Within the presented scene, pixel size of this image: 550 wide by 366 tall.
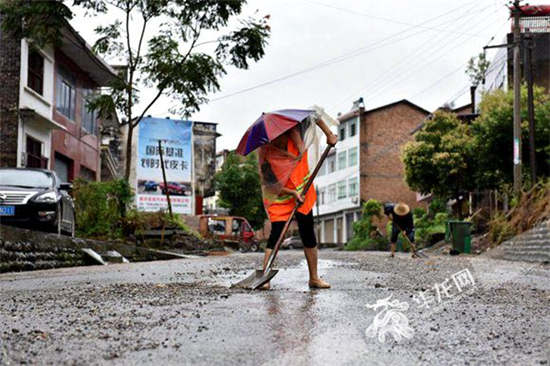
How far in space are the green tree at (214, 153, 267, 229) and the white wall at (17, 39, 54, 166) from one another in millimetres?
31726

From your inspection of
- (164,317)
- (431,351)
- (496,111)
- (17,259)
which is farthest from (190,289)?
(496,111)

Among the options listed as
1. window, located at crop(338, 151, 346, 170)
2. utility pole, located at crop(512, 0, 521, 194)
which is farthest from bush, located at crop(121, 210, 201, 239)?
window, located at crop(338, 151, 346, 170)

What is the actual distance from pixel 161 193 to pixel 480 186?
16424 millimetres

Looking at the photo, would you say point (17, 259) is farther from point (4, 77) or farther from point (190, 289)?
point (4, 77)

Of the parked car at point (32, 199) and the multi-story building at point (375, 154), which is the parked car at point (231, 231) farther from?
the multi-story building at point (375, 154)

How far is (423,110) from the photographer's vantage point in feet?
196

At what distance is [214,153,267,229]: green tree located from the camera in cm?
5541

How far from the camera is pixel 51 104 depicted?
23.7 m

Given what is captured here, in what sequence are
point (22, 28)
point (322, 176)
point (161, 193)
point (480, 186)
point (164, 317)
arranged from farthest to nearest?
1. point (322, 176)
2. point (161, 193)
3. point (480, 186)
4. point (22, 28)
5. point (164, 317)

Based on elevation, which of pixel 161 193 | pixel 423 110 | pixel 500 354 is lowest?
pixel 500 354

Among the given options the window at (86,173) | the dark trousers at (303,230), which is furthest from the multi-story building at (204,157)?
the dark trousers at (303,230)

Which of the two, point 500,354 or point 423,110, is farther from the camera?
point 423,110

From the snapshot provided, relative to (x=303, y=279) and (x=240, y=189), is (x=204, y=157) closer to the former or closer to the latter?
(x=240, y=189)

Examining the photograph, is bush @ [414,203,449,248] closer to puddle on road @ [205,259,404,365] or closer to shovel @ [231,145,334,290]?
shovel @ [231,145,334,290]
